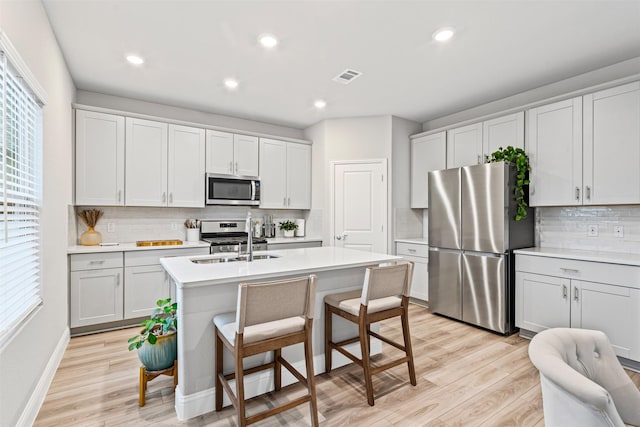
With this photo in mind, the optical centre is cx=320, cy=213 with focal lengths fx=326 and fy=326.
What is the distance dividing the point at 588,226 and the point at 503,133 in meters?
1.28

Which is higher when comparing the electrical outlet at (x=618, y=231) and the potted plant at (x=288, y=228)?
the electrical outlet at (x=618, y=231)

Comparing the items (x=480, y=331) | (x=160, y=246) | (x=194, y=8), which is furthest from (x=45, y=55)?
(x=480, y=331)

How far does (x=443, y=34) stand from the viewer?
2566mm

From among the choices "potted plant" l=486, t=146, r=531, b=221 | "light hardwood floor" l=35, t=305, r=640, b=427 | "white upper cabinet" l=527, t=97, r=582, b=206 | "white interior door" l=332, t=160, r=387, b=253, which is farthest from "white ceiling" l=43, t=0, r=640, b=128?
"light hardwood floor" l=35, t=305, r=640, b=427

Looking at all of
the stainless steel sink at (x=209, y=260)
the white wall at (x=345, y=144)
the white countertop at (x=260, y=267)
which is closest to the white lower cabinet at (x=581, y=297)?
the white countertop at (x=260, y=267)

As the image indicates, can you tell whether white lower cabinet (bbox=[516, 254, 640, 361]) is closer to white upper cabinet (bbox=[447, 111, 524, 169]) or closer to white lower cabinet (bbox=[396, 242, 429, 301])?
white lower cabinet (bbox=[396, 242, 429, 301])

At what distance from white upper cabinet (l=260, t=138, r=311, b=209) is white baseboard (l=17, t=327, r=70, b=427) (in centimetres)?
271

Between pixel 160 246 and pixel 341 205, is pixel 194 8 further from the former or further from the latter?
pixel 341 205

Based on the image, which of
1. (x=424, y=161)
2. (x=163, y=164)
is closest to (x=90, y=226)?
(x=163, y=164)

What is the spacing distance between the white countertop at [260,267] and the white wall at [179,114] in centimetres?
247

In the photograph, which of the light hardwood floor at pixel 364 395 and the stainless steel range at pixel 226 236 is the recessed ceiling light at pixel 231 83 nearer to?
the stainless steel range at pixel 226 236

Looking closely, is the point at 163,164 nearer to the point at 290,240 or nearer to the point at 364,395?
the point at 290,240

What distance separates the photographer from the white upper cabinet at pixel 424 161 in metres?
4.38

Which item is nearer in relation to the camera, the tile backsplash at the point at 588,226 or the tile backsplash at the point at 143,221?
the tile backsplash at the point at 588,226
